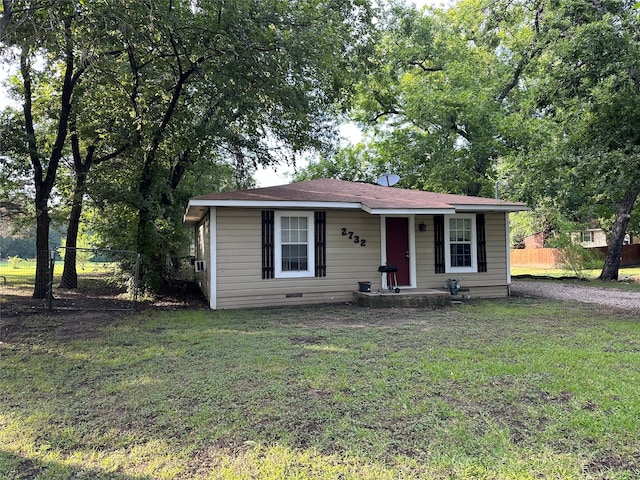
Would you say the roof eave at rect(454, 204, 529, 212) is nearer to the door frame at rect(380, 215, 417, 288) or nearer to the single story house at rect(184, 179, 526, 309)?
the single story house at rect(184, 179, 526, 309)

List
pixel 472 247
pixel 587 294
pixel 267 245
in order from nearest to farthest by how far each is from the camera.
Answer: pixel 267 245, pixel 472 247, pixel 587 294

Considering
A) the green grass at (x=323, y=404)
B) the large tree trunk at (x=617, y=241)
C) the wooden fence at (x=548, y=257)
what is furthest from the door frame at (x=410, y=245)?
the wooden fence at (x=548, y=257)

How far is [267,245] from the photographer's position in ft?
30.0

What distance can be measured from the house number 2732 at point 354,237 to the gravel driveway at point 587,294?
4650mm

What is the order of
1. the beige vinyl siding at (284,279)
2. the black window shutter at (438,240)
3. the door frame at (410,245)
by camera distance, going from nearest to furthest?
the beige vinyl siding at (284,279) < the door frame at (410,245) < the black window shutter at (438,240)

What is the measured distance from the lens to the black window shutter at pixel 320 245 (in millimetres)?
9492

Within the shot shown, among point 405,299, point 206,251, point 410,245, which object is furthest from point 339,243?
point 206,251

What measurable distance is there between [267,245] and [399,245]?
3238mm

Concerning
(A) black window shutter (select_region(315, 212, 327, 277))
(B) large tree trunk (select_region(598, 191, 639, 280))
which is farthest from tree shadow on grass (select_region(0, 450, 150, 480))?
(B) large tree trunk (select_region(598, 191, 639, 280))

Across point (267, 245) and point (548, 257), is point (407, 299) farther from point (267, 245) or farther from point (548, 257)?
point (548, 257)

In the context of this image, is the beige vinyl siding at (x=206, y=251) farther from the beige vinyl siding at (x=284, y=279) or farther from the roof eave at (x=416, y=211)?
the roof eave at (x=416, y=211)

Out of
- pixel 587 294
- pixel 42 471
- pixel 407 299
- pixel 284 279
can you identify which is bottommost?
pixel 42 471

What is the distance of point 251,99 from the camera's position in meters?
9.57

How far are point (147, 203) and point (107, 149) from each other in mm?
4701
